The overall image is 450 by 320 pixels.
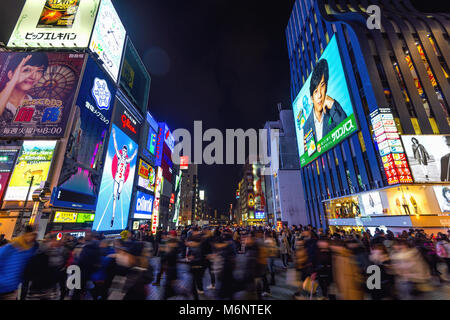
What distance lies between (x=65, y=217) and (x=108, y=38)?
23.4m

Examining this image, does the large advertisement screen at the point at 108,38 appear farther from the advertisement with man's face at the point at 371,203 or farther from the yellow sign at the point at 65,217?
the advertisement with man's face at the point at 371,203

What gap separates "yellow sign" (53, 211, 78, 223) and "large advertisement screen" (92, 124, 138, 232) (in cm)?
316

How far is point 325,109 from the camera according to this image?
27656 millimetres

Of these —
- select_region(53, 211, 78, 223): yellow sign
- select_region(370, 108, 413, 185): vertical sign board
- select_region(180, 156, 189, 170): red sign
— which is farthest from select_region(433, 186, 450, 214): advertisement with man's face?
select_region(180, 156, 189, 170): red sign

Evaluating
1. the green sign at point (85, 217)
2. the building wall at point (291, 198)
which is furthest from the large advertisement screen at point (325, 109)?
the green sign at point (85, 217)

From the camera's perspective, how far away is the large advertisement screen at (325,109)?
2380 centimetres

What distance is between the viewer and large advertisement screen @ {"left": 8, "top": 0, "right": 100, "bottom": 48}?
21516 millimetres

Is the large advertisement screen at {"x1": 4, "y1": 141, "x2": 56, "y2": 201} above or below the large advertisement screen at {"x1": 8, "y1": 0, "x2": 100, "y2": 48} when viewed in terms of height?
below

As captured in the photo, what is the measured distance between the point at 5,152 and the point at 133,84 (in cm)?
2040

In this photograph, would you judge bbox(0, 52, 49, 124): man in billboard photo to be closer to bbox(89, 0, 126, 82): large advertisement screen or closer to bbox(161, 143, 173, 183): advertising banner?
bbox(89, 0, 126, 82): large advertisement screen

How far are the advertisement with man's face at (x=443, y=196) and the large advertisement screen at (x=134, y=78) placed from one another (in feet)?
129

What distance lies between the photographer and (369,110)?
807 inches
